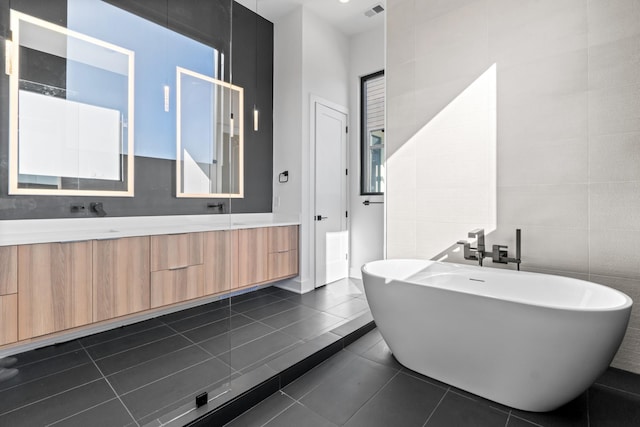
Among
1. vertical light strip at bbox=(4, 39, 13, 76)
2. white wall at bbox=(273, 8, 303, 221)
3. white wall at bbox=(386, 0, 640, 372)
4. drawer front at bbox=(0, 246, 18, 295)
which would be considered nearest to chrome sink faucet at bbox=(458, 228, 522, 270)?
white wall at bbox=(386, 0, 640, 372)

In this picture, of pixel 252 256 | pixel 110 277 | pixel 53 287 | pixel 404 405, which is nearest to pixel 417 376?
pixel 404 405

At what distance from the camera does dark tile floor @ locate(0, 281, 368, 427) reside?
1.50m

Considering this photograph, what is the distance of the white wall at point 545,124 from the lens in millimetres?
1771

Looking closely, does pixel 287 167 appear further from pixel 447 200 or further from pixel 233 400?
pixel 233 400

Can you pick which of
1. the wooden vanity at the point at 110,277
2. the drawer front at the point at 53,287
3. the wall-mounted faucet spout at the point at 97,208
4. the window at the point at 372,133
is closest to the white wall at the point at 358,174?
the window at the point at 372,133

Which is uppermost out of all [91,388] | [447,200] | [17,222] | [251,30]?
[251,30]

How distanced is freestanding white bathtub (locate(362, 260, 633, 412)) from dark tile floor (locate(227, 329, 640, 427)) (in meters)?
0.07

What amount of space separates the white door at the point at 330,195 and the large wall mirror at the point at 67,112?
1.97 meters

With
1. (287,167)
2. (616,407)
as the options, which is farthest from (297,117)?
(616,407)

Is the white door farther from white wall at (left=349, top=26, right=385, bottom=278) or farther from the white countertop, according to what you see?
the white countertop

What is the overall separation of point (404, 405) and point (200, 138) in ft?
8.56

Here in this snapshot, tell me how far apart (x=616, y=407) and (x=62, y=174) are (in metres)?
3.58

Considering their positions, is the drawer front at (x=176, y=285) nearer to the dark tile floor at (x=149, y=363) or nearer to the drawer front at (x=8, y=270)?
the dark tile floor at (x=149, y=363)

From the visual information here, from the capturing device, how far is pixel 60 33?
7.03 ft
